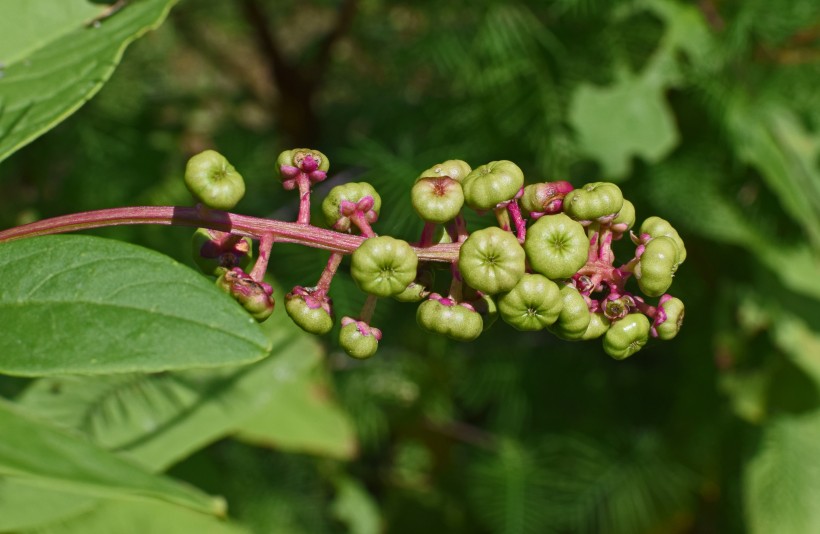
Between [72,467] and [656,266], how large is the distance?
0.60m

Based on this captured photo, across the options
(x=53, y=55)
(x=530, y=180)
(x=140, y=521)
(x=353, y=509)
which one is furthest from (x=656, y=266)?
(x=353, y=509)

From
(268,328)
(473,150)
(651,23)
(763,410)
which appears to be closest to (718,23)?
(651,23)

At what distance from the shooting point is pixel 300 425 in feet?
7.03

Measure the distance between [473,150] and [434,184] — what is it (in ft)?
4.24

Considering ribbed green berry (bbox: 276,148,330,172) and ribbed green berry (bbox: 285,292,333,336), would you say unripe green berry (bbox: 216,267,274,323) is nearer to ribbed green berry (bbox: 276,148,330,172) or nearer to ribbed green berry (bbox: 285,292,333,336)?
ribbed green berry (bbox: 285,292,333,336)

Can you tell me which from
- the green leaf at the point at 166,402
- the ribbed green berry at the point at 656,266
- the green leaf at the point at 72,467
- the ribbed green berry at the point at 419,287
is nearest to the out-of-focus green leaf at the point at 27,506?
the green leaf at the point at 166,402

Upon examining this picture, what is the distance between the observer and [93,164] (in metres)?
2.20

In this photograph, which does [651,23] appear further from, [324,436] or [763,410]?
[324,436]

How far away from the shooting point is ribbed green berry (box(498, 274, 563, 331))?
0.83 metres

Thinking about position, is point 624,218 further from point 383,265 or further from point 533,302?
point 383,265

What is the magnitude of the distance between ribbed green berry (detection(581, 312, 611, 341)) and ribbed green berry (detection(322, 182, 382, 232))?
256 mm

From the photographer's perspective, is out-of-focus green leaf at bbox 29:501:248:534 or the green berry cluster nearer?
the green berry cluster

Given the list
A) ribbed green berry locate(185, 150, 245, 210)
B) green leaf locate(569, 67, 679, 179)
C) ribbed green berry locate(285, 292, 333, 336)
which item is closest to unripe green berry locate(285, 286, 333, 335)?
ribbed green berry locate(285, 292, 333, 336)

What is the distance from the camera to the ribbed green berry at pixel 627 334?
0.88 metres
